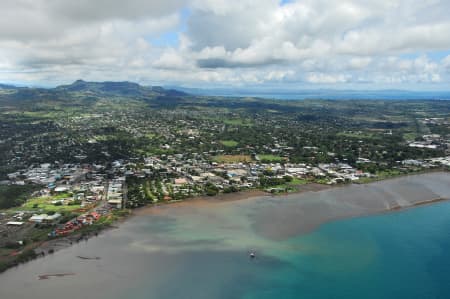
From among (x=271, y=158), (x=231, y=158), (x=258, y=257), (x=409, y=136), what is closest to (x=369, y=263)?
(x=258, y=257)

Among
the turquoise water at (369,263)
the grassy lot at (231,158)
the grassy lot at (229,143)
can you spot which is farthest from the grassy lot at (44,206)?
the grassy lot at (229,143)

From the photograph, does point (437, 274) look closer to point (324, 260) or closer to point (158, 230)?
point (324, 260)

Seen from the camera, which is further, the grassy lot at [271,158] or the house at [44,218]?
the grassy lot at [271,158]

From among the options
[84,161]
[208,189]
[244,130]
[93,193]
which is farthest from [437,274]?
[244,130]

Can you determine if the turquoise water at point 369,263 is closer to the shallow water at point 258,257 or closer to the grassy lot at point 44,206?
the shallow water at point 258,257

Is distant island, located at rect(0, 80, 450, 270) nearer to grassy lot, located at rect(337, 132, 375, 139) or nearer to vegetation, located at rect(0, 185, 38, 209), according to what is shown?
vegetation, located at rect(0, 185, 38, 209)

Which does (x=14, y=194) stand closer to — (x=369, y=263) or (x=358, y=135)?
(x=369, y=263)
